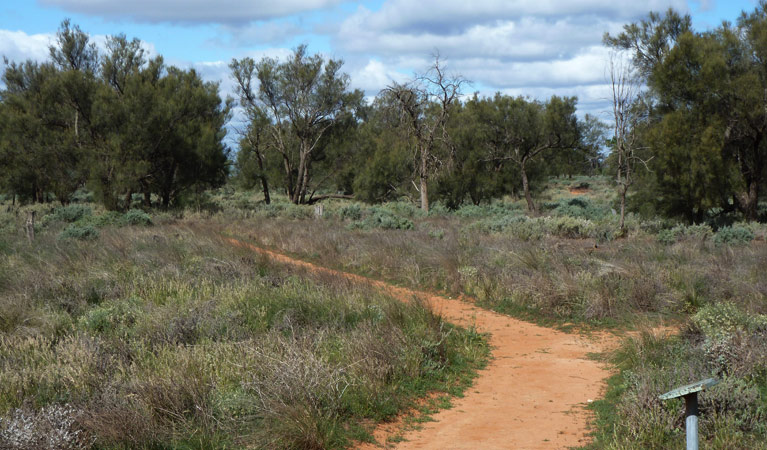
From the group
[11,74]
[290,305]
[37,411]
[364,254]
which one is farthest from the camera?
[11,74]

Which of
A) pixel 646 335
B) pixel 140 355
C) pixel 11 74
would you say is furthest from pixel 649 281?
pixel 11 74

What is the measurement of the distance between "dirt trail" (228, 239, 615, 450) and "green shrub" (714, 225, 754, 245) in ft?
31.7

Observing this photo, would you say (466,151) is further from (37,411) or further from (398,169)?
(37,411)

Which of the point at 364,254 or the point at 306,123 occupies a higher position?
the point at 306,123

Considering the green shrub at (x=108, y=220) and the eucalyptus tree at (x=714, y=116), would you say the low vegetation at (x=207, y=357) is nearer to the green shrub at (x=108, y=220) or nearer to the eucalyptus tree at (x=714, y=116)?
the green shrub at (x=108, y=220)

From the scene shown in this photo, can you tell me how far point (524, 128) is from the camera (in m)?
32.2

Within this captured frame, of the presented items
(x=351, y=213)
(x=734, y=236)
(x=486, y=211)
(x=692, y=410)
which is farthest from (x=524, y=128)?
(x=692, y=410)

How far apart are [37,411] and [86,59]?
31397 millimetres

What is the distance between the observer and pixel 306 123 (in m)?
35.9

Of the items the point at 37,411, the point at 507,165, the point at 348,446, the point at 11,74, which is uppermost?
the point at 11,74

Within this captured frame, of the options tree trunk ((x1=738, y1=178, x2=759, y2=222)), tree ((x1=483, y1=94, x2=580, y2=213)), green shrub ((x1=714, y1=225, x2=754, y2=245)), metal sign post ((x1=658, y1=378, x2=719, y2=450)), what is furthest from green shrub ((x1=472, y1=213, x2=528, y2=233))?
metal sign post ((x1=658, y1=378, x2=719, y2=450))

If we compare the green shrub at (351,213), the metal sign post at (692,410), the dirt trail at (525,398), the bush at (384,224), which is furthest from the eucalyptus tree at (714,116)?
the metal sign post at (692,410)

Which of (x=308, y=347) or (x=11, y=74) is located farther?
(x=11, y=74)

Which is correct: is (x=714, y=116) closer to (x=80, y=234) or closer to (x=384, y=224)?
(x=384, y=224)
